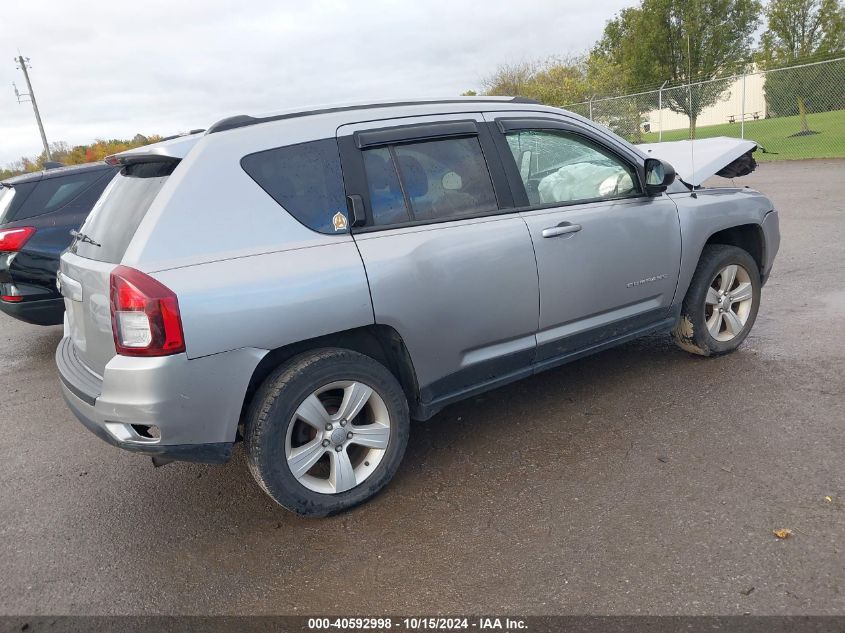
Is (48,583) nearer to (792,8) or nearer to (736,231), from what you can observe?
(736,231)

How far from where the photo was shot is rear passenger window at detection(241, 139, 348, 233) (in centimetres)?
304

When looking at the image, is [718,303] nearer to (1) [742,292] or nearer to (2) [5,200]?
(1) [742,292]

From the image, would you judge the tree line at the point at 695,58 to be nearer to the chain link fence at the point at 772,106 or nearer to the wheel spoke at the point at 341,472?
the chain link fence at the point at 772,106

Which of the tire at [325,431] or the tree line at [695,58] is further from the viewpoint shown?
the tree line at [695,58]

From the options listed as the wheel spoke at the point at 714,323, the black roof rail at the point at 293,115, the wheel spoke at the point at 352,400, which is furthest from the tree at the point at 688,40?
the wheel spoke at the point at 352,400

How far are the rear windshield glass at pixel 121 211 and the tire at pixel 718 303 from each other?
11.2ft

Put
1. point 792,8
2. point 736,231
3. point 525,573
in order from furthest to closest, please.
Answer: point 792,8 → point 736,231 → point 525,573

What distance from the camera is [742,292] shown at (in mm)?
4715

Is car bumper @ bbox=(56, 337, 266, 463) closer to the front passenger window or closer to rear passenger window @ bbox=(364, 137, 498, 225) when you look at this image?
rear passenger window @ bbox=(364, 137, 498, 225)

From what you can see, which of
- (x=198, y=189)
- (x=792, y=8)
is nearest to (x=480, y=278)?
(x=198, y=189)

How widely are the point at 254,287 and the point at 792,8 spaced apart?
38551mm

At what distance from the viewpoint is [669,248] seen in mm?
4215

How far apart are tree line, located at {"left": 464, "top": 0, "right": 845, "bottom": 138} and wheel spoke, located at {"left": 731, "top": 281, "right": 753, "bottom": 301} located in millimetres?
5124

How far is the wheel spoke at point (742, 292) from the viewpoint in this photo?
4.68 metres
